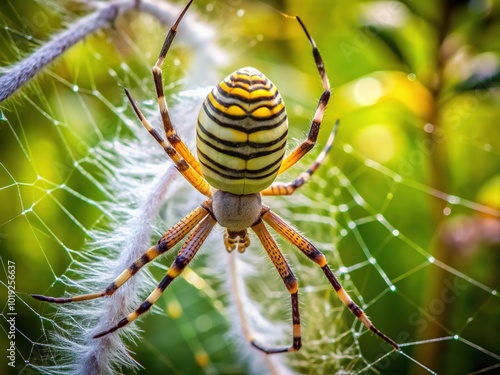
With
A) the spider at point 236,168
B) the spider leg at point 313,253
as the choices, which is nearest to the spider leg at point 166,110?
the spider at point 236,168

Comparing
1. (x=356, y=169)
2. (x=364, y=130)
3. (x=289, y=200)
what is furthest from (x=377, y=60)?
(x=289, y=200)

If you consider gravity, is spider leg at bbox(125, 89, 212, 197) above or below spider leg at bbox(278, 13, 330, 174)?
above

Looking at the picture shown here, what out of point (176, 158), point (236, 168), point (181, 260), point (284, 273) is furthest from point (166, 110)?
point (284, 273)

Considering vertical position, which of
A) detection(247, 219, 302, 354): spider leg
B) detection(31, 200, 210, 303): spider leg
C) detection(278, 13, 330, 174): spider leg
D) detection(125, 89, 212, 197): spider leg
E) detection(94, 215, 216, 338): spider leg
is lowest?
detection(247, 219, 302, 354): spider leg

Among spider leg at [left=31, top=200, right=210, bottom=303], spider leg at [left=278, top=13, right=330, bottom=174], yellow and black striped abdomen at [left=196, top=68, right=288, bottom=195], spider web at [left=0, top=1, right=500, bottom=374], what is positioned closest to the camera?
yellow and black striped abdomen at [left=196, top=68, right=288, bottom=195]

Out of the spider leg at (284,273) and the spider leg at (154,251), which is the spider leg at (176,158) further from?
the spider leg at (284,273)

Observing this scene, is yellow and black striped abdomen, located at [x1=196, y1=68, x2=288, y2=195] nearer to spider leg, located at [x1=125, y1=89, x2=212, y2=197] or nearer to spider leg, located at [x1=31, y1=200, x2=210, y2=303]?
spider leg, located at [x1=125, y1=89, x2=212, y2=197]

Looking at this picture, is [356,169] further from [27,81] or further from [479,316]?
[27,81]

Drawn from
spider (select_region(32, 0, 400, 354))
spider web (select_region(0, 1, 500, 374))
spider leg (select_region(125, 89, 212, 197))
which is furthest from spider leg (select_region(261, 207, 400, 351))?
spider leg (select_region(125, 89, 212, 197))

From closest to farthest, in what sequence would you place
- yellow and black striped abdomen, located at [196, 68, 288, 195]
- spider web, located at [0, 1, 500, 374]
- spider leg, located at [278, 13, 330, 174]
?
yellow and black striped abdomen, located at [196, 68, 288, 195] → spider leg, located at [278, 13, 330, 174] → spider web, located at [0, 1, 500, 374]
